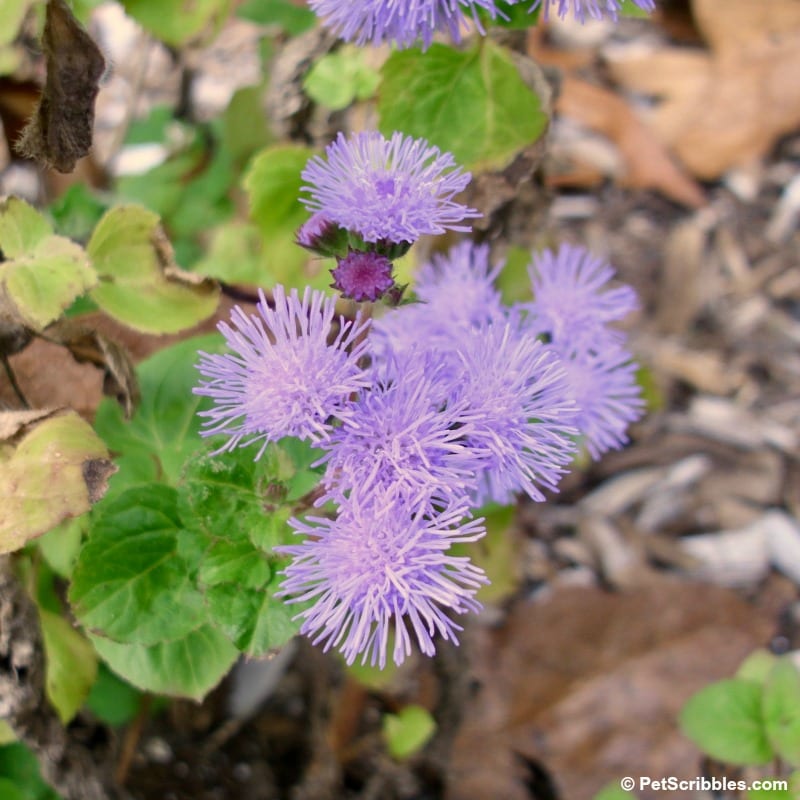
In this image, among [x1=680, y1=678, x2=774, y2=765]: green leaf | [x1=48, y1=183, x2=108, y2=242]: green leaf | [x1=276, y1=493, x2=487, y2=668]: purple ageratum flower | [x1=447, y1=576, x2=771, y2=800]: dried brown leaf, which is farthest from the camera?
[x1=447, y1=576, x2=771, y2=800]: dried brown leaf

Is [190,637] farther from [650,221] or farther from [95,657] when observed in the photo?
[650,221]

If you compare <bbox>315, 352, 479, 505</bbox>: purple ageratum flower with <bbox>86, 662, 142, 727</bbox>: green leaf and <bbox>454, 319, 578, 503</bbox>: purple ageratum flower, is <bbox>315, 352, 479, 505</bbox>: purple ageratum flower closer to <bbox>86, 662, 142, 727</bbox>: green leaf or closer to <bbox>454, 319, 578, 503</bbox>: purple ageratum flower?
<bbox>454, 319, 578, 503</bbox>: purple ageratum flower

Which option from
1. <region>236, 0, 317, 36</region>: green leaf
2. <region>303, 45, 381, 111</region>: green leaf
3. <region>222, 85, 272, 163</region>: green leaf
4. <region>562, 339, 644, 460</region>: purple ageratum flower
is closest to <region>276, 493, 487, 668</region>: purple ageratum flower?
<region>562, 339, 644, 460</region>: purple ageratum flower

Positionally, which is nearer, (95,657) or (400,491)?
(400,491)

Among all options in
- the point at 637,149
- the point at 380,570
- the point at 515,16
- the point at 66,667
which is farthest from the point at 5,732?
the point at 637,149

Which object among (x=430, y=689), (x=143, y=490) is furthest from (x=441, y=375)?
(x=430, y=689)

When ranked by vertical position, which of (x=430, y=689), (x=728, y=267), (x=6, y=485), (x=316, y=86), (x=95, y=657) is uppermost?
(x=316, y=86)

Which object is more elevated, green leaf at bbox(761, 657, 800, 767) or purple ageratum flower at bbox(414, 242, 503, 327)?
purple ageratum flower at bbox(414, 242, 503, 327)
